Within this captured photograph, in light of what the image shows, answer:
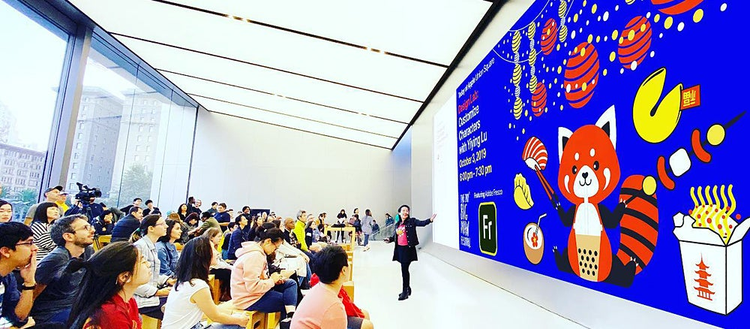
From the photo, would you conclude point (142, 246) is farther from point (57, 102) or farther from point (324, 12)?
point (57, 102)

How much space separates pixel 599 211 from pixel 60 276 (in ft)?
11.6

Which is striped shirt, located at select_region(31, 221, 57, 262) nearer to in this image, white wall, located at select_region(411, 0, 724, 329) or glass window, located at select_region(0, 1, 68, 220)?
glass window, located at select_region(0, 1, 68, 220)

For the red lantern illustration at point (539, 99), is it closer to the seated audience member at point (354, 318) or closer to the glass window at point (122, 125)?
the seated audience member at point (354, 318)

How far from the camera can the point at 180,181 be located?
11953mm

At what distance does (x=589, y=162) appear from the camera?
8.68ft

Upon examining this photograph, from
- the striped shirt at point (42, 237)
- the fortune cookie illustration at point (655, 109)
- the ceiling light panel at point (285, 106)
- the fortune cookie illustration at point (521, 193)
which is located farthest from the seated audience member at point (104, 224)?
the fortune cookie illustration at point (655, 109)

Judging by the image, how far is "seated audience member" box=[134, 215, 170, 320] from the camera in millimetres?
2486

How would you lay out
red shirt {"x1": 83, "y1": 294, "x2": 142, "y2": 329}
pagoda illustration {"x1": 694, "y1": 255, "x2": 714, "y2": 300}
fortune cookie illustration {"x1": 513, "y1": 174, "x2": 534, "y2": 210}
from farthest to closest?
fortune cookie illustration {"x1": 513, "y1": 174, "x2": 534, "y2": 210}, pagoda illustration {"x1": 694, "y1": 255, "x2": 714, "y2": 300}, red shirt {"x1": 83, "y1": 294, "x2": 142, "y2": 329}

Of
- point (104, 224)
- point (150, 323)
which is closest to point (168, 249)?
point (150, 323)

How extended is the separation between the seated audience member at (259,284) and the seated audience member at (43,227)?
5.45 feet

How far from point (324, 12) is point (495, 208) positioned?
3518 mm

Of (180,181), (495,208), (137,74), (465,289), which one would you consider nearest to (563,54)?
(495,208)

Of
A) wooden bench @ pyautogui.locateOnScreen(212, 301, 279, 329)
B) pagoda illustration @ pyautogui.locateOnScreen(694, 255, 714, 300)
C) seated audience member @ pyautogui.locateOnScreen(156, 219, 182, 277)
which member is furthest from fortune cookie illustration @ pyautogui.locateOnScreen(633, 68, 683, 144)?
seated audience member @ pyautogui.locateOnScreen(156, 219, 182, 277)

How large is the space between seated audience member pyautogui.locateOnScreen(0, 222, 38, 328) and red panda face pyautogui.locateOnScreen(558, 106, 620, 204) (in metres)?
3.48
